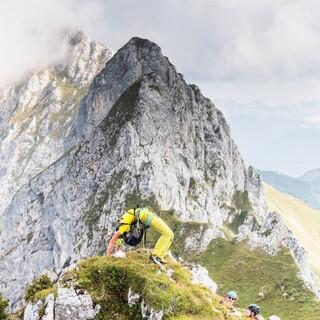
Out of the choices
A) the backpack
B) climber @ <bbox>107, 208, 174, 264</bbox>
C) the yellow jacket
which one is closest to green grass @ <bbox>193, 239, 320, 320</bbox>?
climber @ <bbox>107, 208, 174, 264</bbox>

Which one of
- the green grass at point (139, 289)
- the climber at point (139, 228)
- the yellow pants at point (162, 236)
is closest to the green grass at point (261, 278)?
the yellow pants at point (162, 236)

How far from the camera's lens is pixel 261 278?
139m

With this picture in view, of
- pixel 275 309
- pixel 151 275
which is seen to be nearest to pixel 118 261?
pixel 151 275

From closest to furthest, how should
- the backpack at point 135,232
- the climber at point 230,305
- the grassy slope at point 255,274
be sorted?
the climber at point 230,305, the backpack at point 135,232, the grassy slope at point 255,274

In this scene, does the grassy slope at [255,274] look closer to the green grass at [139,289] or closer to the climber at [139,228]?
the climber at [139,228]

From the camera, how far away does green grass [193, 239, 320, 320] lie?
389 ft

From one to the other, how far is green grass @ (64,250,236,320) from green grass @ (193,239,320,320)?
85.8 m

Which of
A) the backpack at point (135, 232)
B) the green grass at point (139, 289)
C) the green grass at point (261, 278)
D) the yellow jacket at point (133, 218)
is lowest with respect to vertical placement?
the green grass at point (139, 289)

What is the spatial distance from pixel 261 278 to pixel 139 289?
117 meters

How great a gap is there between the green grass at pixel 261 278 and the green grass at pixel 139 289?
85830 mm

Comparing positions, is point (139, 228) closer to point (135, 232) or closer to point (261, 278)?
point (135, 232)

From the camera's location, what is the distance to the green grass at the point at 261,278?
118 meters

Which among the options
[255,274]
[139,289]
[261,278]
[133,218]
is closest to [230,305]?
[139,289]

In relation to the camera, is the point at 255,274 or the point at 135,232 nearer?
the point at 135,232
